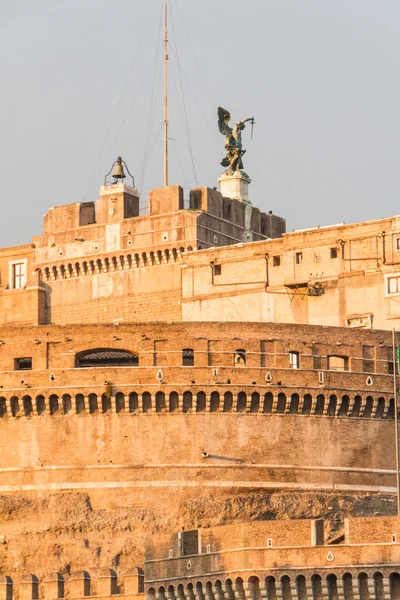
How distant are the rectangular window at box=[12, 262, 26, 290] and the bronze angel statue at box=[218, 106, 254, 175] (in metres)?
9.39

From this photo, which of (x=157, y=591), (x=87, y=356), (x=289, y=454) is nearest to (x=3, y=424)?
(x=87, y=356)

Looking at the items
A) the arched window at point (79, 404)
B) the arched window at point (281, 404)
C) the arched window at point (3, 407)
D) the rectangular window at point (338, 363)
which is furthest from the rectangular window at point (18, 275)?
the arched window at point (281, 404)

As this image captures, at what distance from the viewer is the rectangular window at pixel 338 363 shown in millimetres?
73344

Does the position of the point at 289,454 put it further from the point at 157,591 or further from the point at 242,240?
the point at 242,240

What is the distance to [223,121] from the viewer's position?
92250mm

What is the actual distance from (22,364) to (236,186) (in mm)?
18948

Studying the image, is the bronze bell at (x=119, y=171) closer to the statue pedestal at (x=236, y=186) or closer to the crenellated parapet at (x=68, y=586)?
the statue pedestal at (x=236, y=186)

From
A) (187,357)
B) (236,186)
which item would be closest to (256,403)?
(187,357)

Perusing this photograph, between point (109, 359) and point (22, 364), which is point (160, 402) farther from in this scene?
point (22, 364)

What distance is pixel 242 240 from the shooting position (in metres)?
88.2

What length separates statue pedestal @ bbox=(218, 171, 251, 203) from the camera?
295 feet

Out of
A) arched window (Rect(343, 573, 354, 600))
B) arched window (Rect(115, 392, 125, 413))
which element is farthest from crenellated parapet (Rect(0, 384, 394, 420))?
arched window (Rect(343, 573, 354, 600))

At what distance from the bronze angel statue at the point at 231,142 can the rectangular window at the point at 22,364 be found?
65.2ft

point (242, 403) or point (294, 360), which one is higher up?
point (294, 360)
